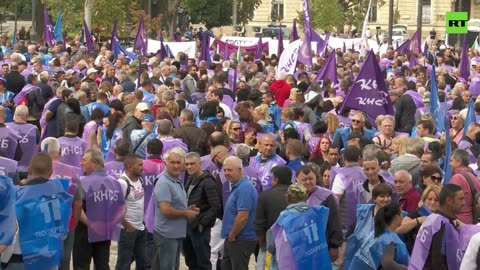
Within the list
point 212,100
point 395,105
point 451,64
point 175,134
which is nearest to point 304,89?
point 395,105

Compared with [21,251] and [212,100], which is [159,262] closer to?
[21,251]

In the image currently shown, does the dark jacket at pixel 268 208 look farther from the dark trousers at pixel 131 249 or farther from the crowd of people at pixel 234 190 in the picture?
the dark trousers at pixel 131 249

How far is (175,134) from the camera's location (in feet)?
51.2

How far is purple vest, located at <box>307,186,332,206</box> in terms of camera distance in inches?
459

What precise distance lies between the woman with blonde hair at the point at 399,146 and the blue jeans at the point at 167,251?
8.37ft

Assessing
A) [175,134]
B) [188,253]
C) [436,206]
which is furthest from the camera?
[175,134]

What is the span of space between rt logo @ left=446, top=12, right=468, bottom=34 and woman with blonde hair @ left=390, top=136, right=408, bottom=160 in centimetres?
2223

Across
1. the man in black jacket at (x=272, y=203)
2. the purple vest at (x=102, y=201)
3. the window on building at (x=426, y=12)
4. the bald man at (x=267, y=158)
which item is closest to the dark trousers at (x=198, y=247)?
the bald man at (x=267, y=158)

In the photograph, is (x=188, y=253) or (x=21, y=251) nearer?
(x=21, y=251)

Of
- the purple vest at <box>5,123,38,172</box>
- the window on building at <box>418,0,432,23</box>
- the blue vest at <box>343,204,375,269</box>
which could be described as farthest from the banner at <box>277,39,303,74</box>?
the window on building at <box>418,0,432,23</box>

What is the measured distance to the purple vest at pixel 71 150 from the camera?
14.7 metres

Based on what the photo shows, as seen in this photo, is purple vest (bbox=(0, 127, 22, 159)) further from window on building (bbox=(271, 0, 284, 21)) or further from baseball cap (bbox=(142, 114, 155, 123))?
window on building (bbox=(271, 0, 284, 21))

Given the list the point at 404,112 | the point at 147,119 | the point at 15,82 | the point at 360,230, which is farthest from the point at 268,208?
the point at 15,82

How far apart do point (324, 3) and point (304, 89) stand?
128 feet
